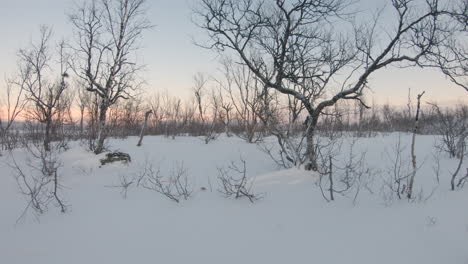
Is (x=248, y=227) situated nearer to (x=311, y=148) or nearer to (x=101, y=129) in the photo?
(x=311, y=148)

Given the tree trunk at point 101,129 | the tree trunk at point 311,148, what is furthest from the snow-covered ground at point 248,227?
the tree trunk at point 101,129

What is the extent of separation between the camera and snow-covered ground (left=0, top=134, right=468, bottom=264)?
12.1 feet

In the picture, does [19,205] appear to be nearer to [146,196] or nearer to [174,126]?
[146,196]

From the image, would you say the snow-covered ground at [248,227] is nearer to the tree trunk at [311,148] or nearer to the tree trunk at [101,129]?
the tree trunk at [311,148]

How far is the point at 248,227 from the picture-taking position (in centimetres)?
453

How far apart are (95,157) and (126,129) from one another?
1915cm

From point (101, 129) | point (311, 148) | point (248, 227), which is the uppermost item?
point (101, 129)

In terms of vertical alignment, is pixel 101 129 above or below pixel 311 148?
above

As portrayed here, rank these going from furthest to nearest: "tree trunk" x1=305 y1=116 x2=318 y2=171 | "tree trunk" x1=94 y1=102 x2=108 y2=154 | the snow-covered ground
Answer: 1. "tree trunk" x1=94 y1=102 x2=108 y2=154
2. "tree trunk" x1=305 y1=116 x2=318 y2=171
3. the snow-covered ground

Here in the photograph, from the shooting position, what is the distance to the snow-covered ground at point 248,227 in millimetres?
3697

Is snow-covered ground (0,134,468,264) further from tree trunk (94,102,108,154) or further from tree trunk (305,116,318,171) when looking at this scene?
tree trunk (94,102,108,154)

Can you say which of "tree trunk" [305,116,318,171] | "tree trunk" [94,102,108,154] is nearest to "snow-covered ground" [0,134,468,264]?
"tree trunk" [305,116,318,171]

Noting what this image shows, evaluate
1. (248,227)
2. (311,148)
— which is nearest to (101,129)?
(311,148)

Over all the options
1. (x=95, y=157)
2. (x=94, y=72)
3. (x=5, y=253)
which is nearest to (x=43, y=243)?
(x=5, y=253)
